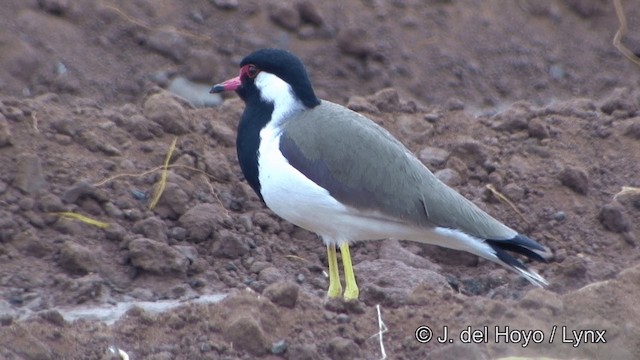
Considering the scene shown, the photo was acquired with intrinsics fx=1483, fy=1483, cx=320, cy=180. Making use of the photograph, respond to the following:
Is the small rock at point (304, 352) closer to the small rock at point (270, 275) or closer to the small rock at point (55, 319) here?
the small rock at point (55, 319)

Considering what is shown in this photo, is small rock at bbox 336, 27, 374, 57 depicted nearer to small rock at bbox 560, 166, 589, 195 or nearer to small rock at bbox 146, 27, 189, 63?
small rock at bbox 146, 27, 189, 63

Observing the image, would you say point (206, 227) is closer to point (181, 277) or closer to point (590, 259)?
point (181, 277)

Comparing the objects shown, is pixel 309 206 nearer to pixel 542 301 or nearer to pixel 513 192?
pixel 542 301

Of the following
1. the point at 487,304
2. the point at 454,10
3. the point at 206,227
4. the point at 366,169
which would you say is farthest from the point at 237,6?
the point at 487,304

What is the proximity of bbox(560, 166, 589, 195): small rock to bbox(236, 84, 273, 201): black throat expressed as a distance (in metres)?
2.87

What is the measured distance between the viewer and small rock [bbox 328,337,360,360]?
6.70 metres

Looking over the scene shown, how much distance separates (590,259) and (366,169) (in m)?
2.06

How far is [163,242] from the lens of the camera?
873cm

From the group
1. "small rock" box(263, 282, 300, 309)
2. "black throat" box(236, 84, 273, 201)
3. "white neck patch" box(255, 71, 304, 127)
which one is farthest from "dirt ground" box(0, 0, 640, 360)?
"white neck patch" box(255, 71, 304, 127)

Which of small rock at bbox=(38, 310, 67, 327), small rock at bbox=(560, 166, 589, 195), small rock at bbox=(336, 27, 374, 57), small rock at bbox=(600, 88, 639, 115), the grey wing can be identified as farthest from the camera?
small rock at bbox=(336, 27, 374, 57)

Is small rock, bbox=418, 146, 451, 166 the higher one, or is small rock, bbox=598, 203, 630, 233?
small rock, bbox=598, 203, 630, 233

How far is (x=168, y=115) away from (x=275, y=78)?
5.70 ft

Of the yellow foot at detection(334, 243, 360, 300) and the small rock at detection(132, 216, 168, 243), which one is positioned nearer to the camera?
the yellow foot at detection(334, 243, 360, 300)

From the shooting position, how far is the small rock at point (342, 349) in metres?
6.70
